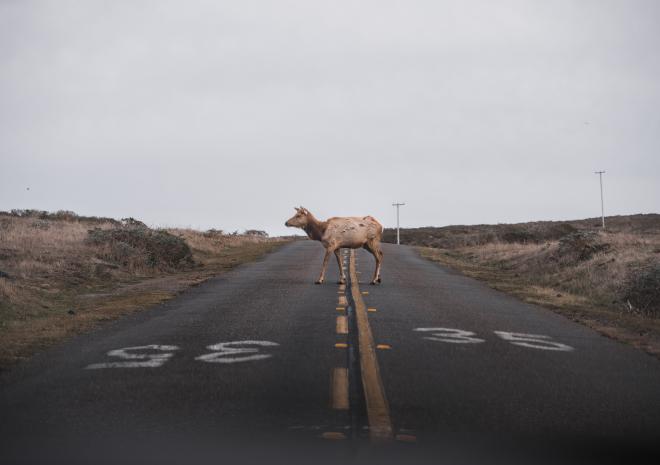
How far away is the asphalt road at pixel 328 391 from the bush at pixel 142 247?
12.0 metres

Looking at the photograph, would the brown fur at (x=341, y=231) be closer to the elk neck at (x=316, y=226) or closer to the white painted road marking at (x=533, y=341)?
the elk neck at (x=316, y=226)

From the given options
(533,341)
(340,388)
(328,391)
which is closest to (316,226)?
(533,341)

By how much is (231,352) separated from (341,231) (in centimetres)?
1054

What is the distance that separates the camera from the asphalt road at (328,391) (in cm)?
520

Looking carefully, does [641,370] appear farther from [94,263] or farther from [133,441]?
[94,263]

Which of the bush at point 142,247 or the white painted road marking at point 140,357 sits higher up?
the bush at point 142,247

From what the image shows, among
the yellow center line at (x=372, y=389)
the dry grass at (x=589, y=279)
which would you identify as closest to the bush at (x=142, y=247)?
the dry grass at (x=589, y=279)

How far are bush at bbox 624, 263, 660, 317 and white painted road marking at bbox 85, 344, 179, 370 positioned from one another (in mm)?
11276

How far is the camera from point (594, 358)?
364 inches

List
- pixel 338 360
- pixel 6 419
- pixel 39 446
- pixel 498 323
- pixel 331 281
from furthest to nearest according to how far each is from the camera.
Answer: pixel 331 281
pixel 498 323
pixel 338 360
pixel 6 419
pixel 39 446

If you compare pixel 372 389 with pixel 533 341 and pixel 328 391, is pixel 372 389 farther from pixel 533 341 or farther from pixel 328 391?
pixel 533 341

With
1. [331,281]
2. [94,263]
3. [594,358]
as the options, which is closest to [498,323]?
[594,358]

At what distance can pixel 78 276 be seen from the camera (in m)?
19.9

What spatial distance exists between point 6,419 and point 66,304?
33.6 ft
